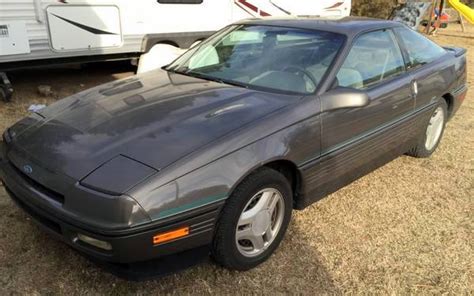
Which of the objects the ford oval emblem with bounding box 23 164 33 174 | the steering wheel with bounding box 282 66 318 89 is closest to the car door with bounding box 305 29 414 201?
the steering wheel with bounding box 282 66 318 89

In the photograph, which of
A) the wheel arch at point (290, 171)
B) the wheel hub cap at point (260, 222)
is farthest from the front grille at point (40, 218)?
the wheel arch at point (290, 171)

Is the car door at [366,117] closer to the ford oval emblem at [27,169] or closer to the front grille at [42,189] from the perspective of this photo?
the front grille at [42,189]

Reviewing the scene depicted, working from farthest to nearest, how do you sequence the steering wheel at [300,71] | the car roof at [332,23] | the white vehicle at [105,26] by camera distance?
the white vehicle at [105,26] < the car roof at [332,23] < the steering wheel at [300,71]

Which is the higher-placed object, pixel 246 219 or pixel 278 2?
pixel 278 2

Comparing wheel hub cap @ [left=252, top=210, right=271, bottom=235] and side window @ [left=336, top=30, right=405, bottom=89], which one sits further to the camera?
side window @ [left=336, top=30, right=405, bottom=89]

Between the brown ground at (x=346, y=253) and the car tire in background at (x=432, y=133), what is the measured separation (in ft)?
0.99

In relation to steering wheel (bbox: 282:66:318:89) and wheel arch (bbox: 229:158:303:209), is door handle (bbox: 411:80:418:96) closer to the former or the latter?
steering wheel (bbox: 282:66:318:89)

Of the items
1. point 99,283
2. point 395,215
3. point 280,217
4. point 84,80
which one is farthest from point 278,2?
point 99,283

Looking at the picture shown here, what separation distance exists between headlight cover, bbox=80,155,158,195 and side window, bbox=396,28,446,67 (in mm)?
2710

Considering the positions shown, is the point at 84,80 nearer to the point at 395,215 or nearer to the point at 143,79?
the point at 143,79

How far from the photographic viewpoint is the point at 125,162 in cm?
235

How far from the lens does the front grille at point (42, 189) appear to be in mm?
2342

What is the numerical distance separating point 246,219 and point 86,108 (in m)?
1.30

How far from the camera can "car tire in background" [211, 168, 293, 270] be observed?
2.53m
